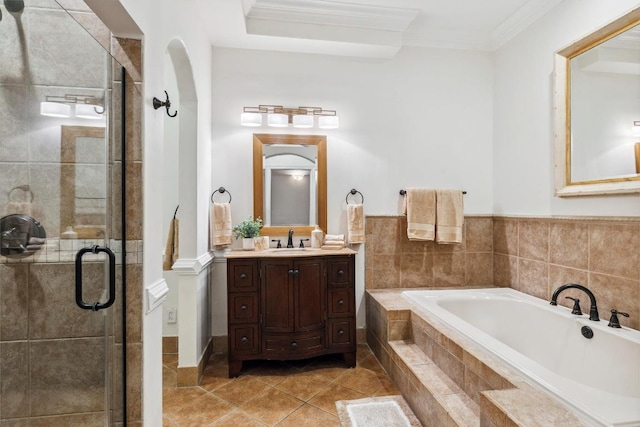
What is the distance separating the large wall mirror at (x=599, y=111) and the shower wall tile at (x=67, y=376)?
280 centimetres

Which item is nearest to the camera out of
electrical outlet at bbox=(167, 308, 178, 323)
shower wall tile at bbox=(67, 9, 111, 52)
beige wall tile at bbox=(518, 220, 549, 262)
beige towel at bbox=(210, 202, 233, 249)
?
shower wall tile at bbox=(67, 9, 111, 52)

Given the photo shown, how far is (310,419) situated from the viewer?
2.00 meters

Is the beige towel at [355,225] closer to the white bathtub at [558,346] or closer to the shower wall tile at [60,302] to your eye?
the white bathtub at [558,346]

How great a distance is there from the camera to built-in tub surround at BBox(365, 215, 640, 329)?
6.54 feet

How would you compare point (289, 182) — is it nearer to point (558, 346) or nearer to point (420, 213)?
point (420, 213)

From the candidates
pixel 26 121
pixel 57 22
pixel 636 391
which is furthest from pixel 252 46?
pixel 636 391

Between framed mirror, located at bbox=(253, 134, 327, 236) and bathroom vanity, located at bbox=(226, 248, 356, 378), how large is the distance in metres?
0.48

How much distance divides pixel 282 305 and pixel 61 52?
197cm

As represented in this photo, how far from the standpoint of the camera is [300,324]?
253 cm

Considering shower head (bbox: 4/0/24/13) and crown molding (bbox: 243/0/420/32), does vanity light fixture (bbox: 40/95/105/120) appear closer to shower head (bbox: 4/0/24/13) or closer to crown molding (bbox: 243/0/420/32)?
shower head (bbox: 4/0/24/13)

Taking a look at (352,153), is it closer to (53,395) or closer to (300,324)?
(300,324)

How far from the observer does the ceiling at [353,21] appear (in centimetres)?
259

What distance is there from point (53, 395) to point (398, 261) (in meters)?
2.57

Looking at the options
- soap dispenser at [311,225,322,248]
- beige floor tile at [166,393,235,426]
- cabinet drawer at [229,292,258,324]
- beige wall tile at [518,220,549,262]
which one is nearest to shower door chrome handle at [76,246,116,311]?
beige floor tile at [166,393,235,426]
